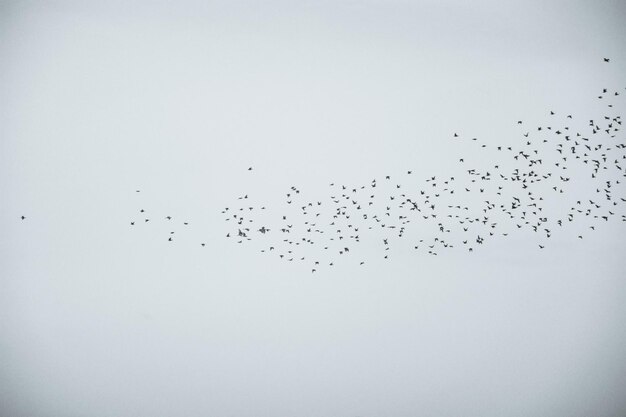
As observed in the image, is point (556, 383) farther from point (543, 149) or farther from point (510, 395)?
point (543, 149)

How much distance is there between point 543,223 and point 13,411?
27.2 feet

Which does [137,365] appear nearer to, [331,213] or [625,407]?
[331,213]

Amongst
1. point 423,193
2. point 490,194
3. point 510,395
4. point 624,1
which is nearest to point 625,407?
point 510,395

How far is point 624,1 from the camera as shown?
7039 millimetres

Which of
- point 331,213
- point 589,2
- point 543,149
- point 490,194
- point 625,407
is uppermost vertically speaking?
point 589,2


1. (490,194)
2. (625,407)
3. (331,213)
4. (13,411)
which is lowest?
(13,411)

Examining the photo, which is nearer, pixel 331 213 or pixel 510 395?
pixel 331 213

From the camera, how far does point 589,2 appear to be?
277 inches

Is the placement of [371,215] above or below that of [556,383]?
above

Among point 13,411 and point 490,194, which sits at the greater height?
point 490,194

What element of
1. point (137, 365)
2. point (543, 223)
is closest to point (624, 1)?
point (543, 223)

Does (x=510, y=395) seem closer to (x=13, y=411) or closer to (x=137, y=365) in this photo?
(x=137, y=365)

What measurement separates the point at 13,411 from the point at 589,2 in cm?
1060

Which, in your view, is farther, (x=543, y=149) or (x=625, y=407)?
(x=625, y=407)
